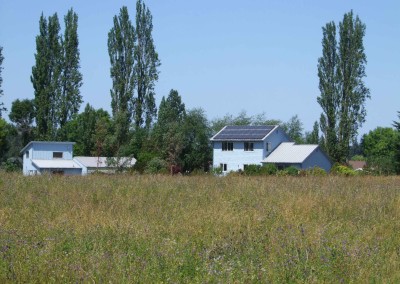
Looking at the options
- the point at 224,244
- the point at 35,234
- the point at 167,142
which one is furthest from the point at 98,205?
the point at 167,142

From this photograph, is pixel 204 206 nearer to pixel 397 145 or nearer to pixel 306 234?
pixel 306 234

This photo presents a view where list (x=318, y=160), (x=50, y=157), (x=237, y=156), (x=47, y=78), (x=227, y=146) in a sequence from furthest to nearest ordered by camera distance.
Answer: (x=227, y=146) → (x=237, y=156) → (x=318, y=160) → (x=50, y=157) → (x=47, y=78)

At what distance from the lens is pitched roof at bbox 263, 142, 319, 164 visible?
61031 millimetres

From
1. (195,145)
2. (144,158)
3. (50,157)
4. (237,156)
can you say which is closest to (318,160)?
(237,156)

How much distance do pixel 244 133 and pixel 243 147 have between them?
7.12ft

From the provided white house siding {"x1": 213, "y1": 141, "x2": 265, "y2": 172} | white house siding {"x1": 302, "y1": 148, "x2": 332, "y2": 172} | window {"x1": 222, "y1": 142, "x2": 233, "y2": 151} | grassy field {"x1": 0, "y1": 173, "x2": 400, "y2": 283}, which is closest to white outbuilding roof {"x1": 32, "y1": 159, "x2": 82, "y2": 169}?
white house siding {"x1": 213, "y1": 141, "x2": 265, "y2": 172}

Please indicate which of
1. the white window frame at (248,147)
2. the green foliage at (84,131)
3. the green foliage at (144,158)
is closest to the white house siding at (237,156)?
the white window frame at (248,147)

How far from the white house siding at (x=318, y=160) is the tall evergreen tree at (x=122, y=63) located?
19.8m

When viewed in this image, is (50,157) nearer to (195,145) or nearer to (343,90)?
(195,145)

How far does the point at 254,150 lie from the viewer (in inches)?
2525

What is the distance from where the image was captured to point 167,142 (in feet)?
191

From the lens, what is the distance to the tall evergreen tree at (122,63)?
5606 centimetres

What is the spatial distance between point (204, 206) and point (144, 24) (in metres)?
49.3

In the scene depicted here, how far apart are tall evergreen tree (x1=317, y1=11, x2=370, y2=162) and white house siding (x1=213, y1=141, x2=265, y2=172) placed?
324 inches
